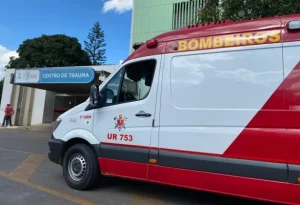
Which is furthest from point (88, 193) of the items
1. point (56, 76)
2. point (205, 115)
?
point (56, 76)

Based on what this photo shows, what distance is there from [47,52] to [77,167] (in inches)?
1777

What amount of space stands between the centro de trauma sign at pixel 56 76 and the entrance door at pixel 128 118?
13.9 m

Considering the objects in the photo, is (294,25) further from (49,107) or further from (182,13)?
(49,107)

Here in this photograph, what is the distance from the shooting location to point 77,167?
594 cm

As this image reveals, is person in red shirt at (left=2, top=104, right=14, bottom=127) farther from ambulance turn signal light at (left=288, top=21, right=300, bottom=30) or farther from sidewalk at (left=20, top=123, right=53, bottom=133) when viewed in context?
ambulance turn signal light at (left=288, top=21, right=300, bottom=30)

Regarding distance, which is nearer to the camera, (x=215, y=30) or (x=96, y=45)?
(x=215, y=30)

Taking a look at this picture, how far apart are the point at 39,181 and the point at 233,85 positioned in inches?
162

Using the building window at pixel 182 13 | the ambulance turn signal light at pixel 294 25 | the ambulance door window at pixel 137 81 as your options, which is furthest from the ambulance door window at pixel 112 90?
the building window at pixel 182 13

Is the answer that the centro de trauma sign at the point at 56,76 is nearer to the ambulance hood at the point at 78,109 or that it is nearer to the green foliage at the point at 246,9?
the green foliage at the point at 246,9

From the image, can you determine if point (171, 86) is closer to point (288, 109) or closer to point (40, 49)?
point (288, 109)

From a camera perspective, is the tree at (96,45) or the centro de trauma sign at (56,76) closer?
the centro de trauma sign at (56,76)

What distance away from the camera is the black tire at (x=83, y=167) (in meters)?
5.73

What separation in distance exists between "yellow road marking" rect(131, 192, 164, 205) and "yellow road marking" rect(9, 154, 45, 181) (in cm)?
235

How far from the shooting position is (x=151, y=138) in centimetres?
518
